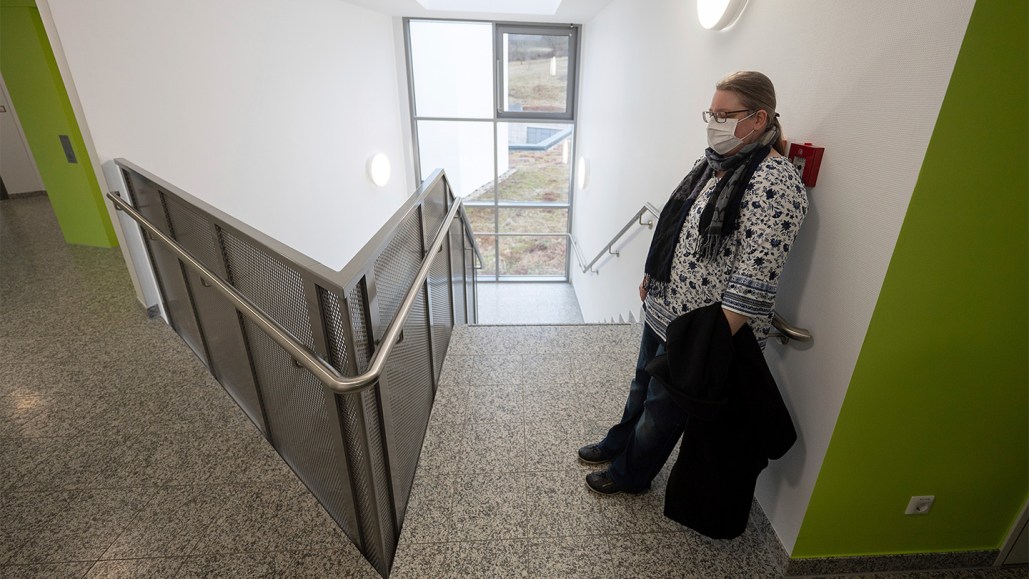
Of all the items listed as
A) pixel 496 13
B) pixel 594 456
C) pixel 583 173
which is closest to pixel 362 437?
pixel 594 456

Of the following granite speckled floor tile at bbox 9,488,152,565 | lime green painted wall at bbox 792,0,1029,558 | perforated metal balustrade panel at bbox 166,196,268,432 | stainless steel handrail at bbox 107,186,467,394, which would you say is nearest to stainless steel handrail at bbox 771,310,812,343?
lime green painted wall at bbox 792,0,1029,558

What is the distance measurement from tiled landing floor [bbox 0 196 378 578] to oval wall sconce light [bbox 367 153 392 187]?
322cm

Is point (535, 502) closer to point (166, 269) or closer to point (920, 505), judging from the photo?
point (920, 505)

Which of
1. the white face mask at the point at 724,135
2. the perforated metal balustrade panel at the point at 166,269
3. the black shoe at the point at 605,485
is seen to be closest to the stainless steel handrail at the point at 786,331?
the white face mask at the point at 724,135

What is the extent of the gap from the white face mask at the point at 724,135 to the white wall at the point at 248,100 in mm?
3157

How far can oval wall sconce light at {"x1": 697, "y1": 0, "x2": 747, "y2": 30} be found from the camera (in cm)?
210

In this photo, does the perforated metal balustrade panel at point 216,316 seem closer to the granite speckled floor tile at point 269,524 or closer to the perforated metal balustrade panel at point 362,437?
the granite speckled floor tile at point 269,524

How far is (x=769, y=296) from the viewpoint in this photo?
137 cm

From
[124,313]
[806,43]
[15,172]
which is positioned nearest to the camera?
[806,43]

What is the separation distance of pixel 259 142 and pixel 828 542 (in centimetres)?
430

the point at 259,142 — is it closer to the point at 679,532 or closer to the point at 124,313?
the point at 124,313

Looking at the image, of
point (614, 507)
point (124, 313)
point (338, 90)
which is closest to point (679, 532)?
point (614, 507)

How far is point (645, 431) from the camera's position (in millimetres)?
1717

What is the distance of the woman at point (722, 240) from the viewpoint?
52.7 inches
